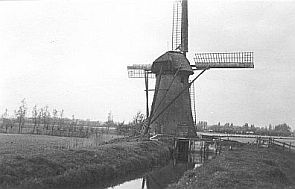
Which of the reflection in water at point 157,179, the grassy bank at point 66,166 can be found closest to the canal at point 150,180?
the reflection in water at point 157,179

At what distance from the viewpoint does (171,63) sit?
3741 cm

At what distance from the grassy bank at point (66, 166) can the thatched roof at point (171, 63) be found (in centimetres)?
1400

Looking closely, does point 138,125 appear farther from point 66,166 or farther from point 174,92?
point 66,166

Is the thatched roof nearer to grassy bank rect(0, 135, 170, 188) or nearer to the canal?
the canal

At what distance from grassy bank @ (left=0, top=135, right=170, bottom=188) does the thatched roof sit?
1400 centimetres

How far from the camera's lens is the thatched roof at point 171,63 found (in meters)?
37.4

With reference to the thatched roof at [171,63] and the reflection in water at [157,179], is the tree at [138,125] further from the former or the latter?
the reflection in water at [157,179]

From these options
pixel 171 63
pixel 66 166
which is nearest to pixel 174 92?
pixel 171 63

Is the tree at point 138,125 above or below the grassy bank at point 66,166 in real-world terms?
above

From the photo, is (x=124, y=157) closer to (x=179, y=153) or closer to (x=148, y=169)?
(x=148, y=169)

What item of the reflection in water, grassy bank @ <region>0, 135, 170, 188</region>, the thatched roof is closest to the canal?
the reflection in water

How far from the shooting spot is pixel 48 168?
16469 millimetres

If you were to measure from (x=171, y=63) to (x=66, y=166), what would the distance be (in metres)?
21.9

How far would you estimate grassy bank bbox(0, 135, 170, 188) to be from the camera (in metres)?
14.9
